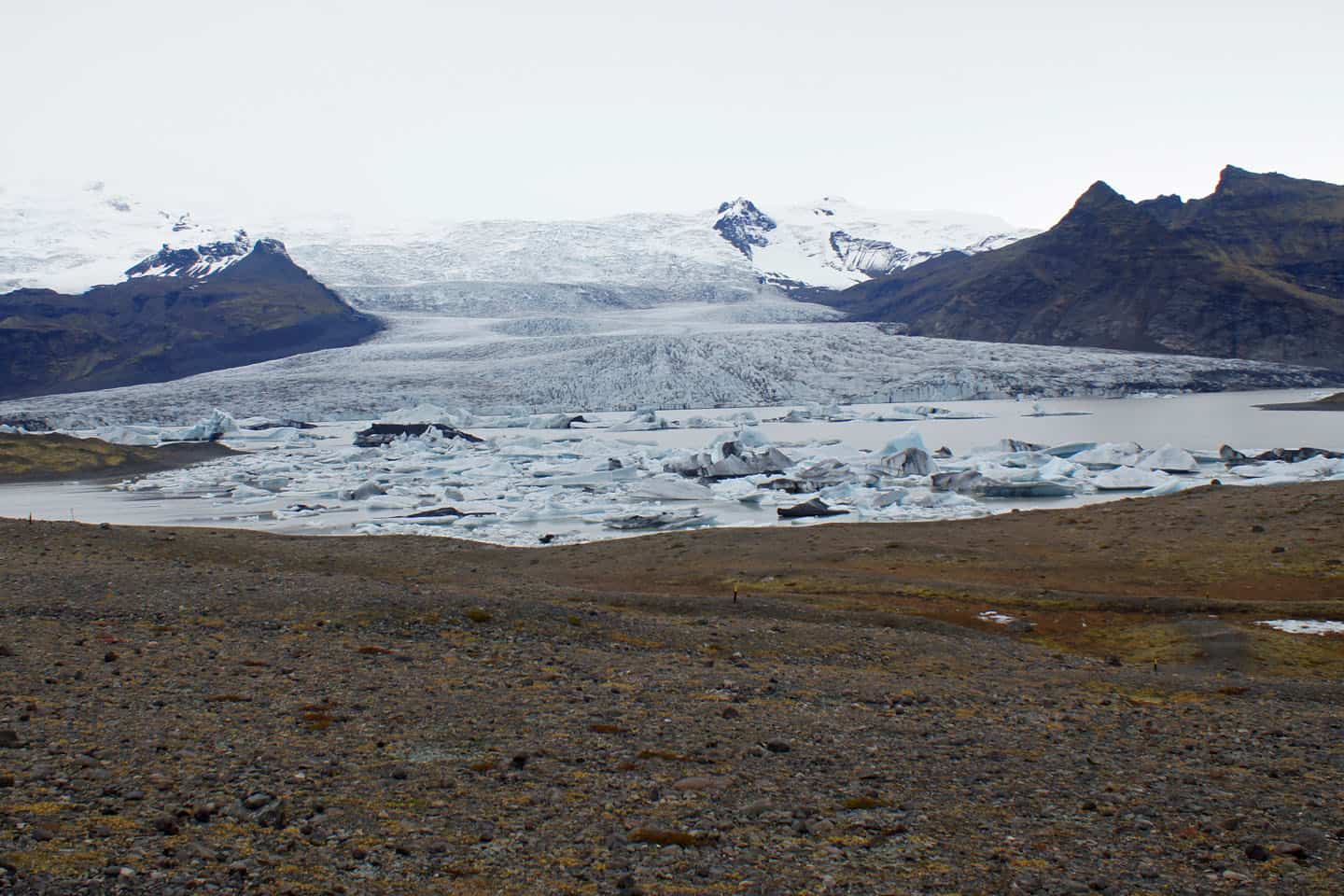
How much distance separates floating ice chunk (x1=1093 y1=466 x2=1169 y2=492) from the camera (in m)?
21.0

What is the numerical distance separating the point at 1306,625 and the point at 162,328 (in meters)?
85.2

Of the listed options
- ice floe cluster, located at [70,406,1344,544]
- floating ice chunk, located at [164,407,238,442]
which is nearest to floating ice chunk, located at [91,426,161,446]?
floating ice chunk, located at [164,407,238,442]

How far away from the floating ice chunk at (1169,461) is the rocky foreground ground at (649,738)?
13.1m

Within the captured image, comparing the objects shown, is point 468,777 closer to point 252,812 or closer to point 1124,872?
point 252,812

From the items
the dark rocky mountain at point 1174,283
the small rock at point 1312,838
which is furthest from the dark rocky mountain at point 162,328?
the small rock at point 1312,838

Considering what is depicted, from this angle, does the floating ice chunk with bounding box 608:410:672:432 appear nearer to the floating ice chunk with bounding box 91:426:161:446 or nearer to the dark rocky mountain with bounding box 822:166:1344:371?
the floating ice chunk with bounding box 91:426:161:446

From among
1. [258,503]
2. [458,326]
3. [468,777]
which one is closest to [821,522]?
[258,503]

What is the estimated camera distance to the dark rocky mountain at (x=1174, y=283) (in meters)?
76.4

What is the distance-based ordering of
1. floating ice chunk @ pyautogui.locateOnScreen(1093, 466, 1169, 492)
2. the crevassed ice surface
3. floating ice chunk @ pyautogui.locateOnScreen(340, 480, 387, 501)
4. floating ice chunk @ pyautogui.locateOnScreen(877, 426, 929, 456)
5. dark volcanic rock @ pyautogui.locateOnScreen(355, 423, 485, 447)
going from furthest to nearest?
dark volcanic rock @ pyautogui.locateOnScreen(355, 423, 485, 447) < floating ice chunk @ pyautogui.locateOnScreen(877, 426, 929, 456) < floating ice chunk @ pyautogui.locateOnScreen(340, 480, 387, 501) < floating ice chunk @ pyautogui.locateOnScreen(1093, 466, 1169, 492) < the crevassed ice surface

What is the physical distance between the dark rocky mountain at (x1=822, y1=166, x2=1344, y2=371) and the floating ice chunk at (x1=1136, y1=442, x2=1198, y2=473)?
56.5m

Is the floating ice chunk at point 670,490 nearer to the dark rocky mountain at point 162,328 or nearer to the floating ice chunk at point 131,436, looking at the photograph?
the floating ice chunk at point 131,436

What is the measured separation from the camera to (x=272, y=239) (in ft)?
331

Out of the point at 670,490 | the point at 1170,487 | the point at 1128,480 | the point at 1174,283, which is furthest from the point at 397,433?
the point at 1174,283

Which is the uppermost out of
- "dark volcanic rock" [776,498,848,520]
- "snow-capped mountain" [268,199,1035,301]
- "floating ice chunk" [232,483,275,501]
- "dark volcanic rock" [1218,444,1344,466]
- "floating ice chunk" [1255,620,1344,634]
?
"snow-capped mountain" [268,199,1035,301]
